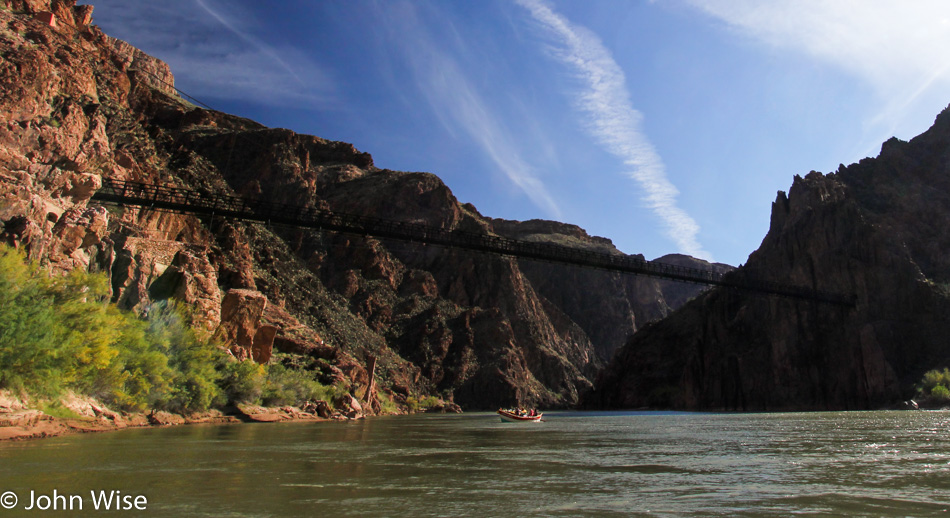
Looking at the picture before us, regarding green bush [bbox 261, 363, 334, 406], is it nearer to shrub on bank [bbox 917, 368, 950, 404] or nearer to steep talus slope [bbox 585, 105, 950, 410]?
shrub on bank [bbox 917, 368, 950, 404]

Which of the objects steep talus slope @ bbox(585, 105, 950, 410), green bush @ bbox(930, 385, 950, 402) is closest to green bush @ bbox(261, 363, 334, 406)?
green bush @ bbox(930, 385, 950, 402)

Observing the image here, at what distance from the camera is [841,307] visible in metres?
74.4

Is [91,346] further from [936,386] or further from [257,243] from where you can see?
[936,386]

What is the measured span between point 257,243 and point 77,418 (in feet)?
203

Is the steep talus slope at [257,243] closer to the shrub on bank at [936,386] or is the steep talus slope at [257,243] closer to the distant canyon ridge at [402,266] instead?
the distant canyon ridge at [402,266]

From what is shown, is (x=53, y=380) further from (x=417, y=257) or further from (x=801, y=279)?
(x=417, y=257)

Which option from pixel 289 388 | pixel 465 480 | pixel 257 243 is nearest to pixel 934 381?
pixel 289 388

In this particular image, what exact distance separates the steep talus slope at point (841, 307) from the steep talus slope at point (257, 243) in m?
40.2

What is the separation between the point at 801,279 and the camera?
7919 cm

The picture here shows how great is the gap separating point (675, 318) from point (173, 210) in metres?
87.3

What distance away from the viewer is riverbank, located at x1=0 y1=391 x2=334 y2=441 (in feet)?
61.5

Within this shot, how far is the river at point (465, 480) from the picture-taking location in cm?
848

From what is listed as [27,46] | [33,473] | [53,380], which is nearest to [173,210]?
[27,46]

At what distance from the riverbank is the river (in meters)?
1.33
